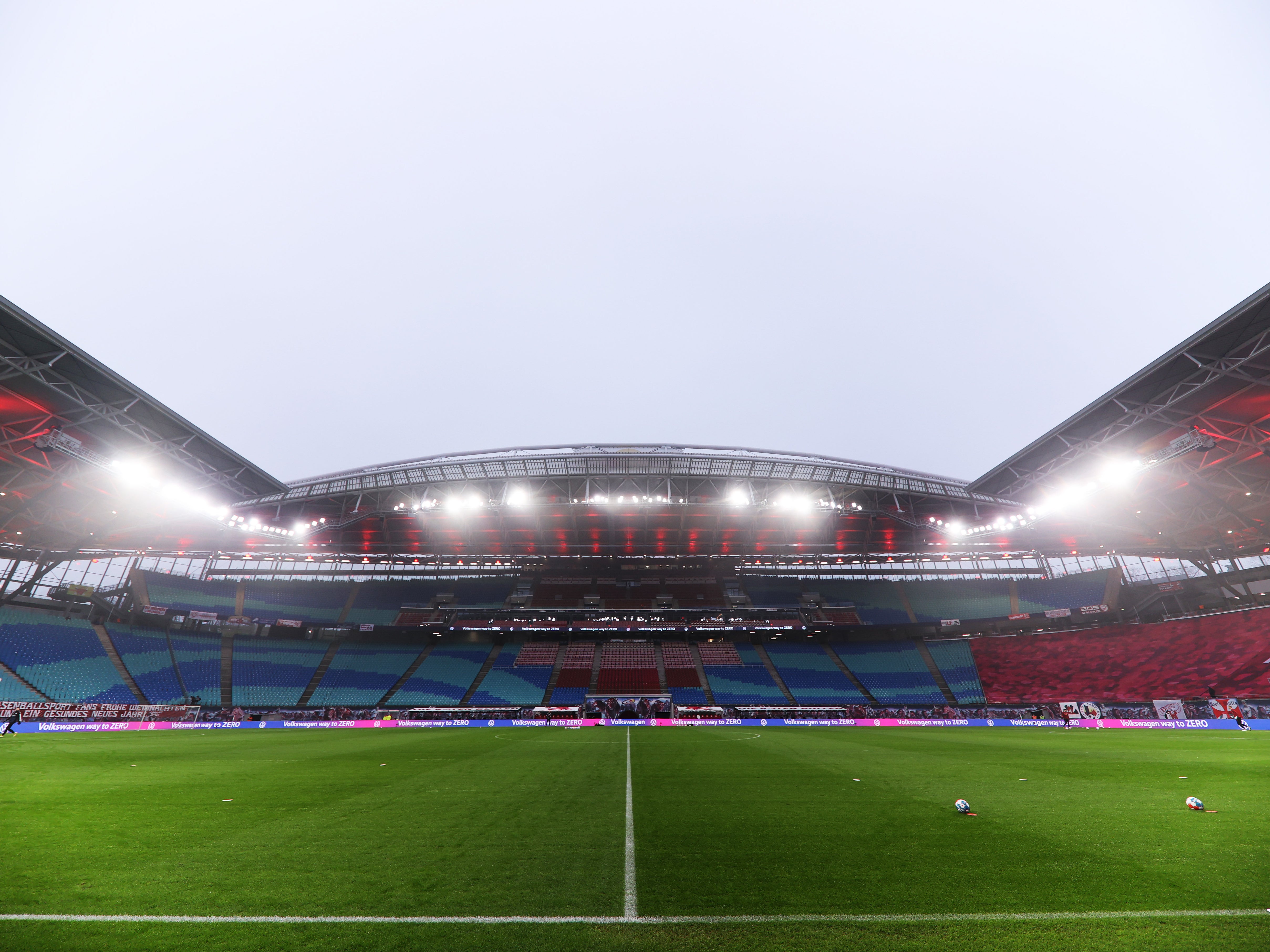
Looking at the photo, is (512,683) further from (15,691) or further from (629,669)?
(15,691)

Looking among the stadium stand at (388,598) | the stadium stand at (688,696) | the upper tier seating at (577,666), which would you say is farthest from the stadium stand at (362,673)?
the stadium stand at (688,696)

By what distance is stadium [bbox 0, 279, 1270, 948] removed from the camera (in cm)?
492

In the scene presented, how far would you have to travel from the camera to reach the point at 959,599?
5438 cm

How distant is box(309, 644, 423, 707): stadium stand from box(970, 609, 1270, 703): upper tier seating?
162 ft

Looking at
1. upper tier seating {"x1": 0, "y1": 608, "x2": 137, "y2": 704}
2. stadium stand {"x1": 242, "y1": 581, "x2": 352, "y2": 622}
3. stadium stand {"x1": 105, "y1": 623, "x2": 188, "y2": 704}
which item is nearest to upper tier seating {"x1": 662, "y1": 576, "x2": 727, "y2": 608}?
stadium stand {"x1": 242, "y1": 581, "x2": 352, "y2": 622}

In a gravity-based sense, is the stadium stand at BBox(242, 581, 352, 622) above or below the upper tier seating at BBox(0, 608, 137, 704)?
above

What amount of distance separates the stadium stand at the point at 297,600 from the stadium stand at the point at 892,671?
1902 inches

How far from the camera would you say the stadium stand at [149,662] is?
40594 mm

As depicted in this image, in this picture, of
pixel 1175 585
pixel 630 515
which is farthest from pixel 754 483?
pixel 1175 585

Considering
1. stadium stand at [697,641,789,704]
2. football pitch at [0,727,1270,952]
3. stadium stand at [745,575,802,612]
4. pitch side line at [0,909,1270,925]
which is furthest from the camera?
stadium stand at [745,575,802,612]

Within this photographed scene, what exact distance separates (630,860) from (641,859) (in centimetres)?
12

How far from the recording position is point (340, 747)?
20.0 metres

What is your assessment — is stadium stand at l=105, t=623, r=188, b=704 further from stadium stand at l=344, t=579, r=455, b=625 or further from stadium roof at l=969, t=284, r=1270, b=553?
stadium roof at l=969, t=284, r=1270, b=553

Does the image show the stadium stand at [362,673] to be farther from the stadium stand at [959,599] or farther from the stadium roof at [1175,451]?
the stadium stand at [959,599]
